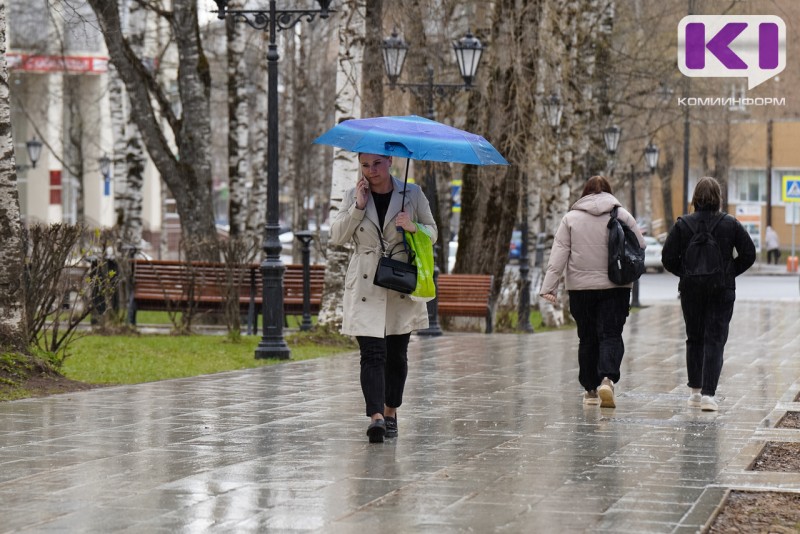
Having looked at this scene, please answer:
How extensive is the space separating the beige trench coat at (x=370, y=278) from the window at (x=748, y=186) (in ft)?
218

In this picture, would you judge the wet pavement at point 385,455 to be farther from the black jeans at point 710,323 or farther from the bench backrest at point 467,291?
the bench backrest at point 467,291

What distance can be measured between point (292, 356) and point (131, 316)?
14.0ft

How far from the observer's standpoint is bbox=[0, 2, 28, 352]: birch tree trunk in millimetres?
11992

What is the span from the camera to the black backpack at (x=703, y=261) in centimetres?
1089

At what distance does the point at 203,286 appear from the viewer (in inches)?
743

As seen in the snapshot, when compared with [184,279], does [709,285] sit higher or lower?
higher

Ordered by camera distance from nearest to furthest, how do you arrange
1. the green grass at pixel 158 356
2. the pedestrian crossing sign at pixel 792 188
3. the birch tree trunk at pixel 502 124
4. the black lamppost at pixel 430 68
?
1. the green grass at pixel 158 356
2. the black lamppost at pixel 430 68
3. the birch tree trunk at pixel 502 124
4. the pedestrian crossing sign at pixel 792 188

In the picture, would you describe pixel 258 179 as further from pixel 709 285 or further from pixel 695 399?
pixel 709 285

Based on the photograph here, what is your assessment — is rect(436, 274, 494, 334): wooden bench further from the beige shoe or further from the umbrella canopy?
the umbrella canopy

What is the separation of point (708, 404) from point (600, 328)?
0.96 metres

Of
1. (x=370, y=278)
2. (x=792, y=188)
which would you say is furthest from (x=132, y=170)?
(x=792, y=188)

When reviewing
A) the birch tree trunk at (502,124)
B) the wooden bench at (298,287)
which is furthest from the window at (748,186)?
the wooden bench at (298,287)

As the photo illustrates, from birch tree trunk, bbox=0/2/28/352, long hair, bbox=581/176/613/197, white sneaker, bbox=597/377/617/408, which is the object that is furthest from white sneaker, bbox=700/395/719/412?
A: birch tree trunk, bbox=0/2/28/352

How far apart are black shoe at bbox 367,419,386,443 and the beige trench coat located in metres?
0.53
